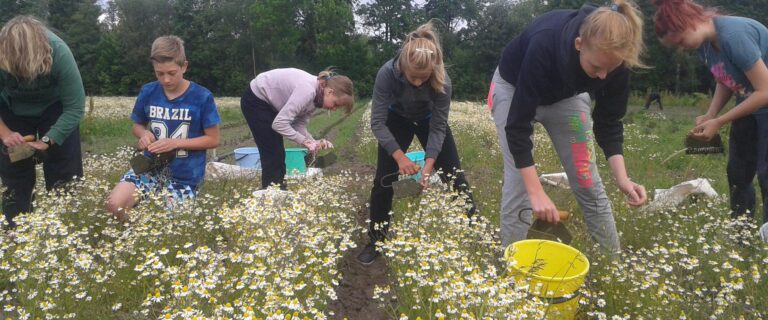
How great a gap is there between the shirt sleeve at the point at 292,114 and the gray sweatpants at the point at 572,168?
176 cm

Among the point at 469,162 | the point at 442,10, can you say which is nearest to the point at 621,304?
the point at 469,162

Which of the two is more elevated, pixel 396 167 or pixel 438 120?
pixel 438 120

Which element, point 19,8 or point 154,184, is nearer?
point 154,184

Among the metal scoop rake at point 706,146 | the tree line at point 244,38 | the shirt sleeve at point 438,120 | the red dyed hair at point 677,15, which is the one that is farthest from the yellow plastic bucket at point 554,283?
the tree line at point 244,38

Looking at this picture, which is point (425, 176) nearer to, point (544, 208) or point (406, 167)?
point (406, 167)

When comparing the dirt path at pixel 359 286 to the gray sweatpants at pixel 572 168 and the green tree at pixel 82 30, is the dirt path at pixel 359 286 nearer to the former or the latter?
the gray sweatpants at pixel 572 168

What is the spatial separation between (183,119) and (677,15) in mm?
3547

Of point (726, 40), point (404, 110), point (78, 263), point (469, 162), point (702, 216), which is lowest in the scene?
point (469, 162)

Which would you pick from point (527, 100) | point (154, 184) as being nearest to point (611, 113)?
point (527, 100)

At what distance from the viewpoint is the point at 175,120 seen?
4.12 metres

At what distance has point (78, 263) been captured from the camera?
251 centimetres

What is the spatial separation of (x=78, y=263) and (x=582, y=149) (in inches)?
105

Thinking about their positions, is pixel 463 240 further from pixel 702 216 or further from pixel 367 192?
pixel 367 192

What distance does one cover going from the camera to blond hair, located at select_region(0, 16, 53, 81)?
11.8 feet
